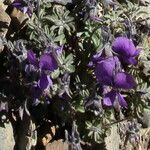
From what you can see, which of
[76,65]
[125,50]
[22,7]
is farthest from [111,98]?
[22,7]

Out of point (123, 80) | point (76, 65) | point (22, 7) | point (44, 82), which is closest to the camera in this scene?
point (123, 80)

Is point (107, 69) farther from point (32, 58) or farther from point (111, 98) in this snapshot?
point (32, 58)

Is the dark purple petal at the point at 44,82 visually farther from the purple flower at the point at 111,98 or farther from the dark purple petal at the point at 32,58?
the purple flower at the point at 111,98

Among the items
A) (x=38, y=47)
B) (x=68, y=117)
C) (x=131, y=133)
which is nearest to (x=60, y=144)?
(x=68, y=117)

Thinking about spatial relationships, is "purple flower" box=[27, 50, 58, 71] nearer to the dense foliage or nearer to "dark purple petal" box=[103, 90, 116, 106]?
the dense foliage

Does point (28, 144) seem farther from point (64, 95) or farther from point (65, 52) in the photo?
point (65, 52)

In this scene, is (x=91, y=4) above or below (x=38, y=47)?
above

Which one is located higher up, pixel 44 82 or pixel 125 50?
pixel 125 50
